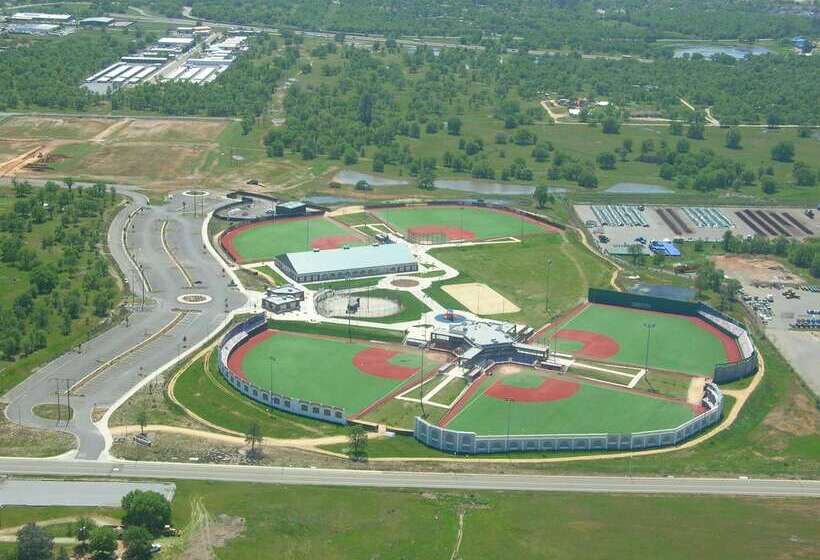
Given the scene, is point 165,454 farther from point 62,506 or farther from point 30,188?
point 30,188

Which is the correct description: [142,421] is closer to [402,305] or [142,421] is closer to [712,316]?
[402,305]

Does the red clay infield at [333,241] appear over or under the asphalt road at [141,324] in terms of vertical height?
over

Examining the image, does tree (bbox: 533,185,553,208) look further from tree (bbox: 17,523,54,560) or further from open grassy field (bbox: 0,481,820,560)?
Answer: tree (bbox: 17,523,54,560)

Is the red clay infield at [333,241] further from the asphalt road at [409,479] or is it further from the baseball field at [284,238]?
the asphalt road at [409,479]

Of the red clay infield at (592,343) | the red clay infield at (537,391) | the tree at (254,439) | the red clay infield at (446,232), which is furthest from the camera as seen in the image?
the red clay infield at (446,232)

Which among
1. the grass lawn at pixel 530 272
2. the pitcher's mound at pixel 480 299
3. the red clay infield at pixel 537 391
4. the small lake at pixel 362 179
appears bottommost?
the red clay infield at pixel 537 391

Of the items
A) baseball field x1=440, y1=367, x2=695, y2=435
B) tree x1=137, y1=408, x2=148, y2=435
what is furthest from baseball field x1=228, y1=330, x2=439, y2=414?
tree x1=137, y1=408, x2=148, y2=435

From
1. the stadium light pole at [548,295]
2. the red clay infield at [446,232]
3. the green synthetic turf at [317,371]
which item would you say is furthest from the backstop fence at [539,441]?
the red clay infield at [446,232]
